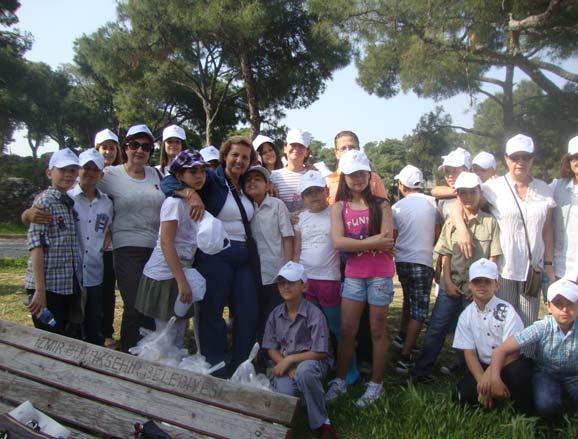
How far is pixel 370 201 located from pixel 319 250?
52cm

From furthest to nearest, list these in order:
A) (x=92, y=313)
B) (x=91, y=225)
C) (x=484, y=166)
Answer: (x=484, y=166) < (x=92, y=313) < (x=91, y=225)

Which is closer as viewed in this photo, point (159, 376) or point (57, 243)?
point (159, 376)

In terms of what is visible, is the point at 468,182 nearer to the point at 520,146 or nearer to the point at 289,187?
the point at 520,146

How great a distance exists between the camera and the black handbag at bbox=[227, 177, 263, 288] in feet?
11.2

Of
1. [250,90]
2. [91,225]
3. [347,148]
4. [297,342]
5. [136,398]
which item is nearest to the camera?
[136,398]

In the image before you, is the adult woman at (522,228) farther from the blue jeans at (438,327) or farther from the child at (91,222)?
the child at (91,222)

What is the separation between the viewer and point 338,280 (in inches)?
142

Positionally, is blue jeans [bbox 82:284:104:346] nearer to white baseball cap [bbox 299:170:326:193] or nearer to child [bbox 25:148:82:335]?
child [bbox 25:148:82:335]

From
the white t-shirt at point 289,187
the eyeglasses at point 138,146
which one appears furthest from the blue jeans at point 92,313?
the white t-shirt at point 289,187

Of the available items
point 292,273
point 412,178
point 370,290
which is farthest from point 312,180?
point 412,178

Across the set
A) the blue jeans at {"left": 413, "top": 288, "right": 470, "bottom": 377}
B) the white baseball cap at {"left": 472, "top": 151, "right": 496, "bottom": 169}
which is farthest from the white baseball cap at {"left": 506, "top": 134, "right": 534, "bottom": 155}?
the blue jeans at {"left": 413, "top": 288, "right": 470, "bottom": 377}

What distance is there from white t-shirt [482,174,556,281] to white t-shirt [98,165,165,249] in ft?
8.35

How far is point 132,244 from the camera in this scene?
3539 mm

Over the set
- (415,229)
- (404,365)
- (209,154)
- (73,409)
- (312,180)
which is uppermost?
(209,154)
